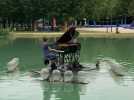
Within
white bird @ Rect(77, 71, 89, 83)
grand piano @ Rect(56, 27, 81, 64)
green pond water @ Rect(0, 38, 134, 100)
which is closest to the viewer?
green pond water @ Rect(0, 38, 134, 100)

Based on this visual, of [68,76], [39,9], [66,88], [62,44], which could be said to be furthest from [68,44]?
[39,9]

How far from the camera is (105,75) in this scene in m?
17.3

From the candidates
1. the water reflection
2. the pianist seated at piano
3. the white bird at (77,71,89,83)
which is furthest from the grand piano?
the water reflection

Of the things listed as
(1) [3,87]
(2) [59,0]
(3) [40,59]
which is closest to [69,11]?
(2) [59,0]

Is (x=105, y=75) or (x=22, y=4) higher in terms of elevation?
(x=22, y=4)

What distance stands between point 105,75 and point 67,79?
2249 mm

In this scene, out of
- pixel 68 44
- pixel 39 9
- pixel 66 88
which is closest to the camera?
pixel 66 88

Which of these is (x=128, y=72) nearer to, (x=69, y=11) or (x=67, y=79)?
(x=67, y=79)

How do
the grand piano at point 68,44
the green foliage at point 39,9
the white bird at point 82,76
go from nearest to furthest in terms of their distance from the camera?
the white bird at point 82,76, the grand piano at point 68,44, the green foliage at point 39,9

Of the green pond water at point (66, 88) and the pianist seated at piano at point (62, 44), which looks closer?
the green pond water at point (66, 88)

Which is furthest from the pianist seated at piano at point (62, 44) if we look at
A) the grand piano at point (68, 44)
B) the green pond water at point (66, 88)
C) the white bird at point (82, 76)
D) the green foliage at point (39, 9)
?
the green foliage at point (39, 9)

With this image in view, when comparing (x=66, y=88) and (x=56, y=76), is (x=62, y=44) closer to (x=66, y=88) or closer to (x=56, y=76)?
(x=56, y=76)

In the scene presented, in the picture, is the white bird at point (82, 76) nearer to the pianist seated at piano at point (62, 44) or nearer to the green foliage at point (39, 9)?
the pianist seated at piano at point (62, 44)

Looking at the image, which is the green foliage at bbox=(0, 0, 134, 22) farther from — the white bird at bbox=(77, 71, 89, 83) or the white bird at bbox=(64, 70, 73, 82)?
the white bird at bbox=(64, 70, 73, 82)
